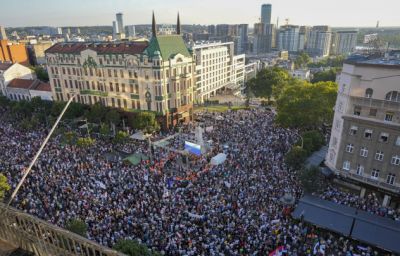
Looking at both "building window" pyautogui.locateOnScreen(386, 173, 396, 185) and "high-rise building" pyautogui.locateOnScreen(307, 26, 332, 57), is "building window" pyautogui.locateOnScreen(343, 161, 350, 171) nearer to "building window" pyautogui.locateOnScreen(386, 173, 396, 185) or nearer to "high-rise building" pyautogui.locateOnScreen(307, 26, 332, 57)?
"building window" pyautogui.locateOnScreen(386, 173, 396, 185)

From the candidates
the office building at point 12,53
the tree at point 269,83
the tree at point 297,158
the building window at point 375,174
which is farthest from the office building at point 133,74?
the office building at point 12,53

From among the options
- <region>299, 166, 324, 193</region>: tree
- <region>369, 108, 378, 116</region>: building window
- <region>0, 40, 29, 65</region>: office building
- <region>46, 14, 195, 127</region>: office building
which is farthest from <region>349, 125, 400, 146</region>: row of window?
<region>0, 40, 29, 65</region>: office building

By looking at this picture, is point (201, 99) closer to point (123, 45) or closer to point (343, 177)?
point (123, 45)

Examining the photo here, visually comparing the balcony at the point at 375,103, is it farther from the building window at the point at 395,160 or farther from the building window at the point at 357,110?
the building window at the point at 395,160

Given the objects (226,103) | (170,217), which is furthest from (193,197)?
(226,103)

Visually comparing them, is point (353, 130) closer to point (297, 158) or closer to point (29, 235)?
point (297, 158)

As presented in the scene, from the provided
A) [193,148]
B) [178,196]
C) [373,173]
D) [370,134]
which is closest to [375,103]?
[370,134]
